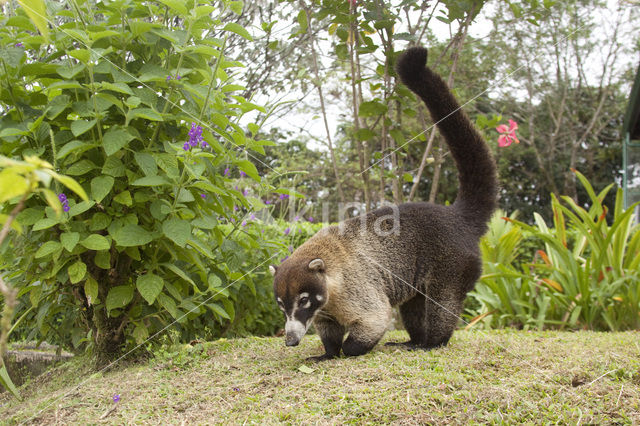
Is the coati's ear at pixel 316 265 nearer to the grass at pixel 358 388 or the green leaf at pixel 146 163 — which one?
the grass at pixel 358 388

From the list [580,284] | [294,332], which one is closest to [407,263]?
[294,332]

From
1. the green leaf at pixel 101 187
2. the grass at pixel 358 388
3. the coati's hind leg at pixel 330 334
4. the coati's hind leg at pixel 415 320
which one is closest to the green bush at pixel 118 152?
the green leaf at pixel 101 187

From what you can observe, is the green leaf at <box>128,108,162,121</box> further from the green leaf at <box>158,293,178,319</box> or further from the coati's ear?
the coati's ear

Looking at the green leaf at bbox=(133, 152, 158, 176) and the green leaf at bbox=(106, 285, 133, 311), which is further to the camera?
the green leaf at bbox=(106, 285, 133, 311)

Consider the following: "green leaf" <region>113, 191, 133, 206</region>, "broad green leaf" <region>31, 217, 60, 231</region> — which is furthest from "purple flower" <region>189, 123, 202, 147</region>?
"broad green leaf" <region>31, 217, 60, 231</region>

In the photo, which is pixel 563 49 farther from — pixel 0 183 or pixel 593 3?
pixel 0 183

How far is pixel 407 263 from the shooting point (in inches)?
136

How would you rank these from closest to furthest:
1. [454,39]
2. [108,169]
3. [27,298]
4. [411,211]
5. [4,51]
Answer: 1. [4,51]
2. [108,169]
3. [27,298]
4. [411,211]
5. [454,39]

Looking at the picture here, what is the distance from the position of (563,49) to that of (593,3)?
5.57ft

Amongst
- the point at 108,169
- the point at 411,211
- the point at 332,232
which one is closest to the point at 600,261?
the point at 411,211

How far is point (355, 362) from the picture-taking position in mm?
2885

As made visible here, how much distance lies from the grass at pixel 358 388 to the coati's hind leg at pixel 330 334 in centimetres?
20

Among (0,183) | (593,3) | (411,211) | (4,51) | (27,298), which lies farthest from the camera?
(593,3)

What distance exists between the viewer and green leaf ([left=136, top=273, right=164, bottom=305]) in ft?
8.90
